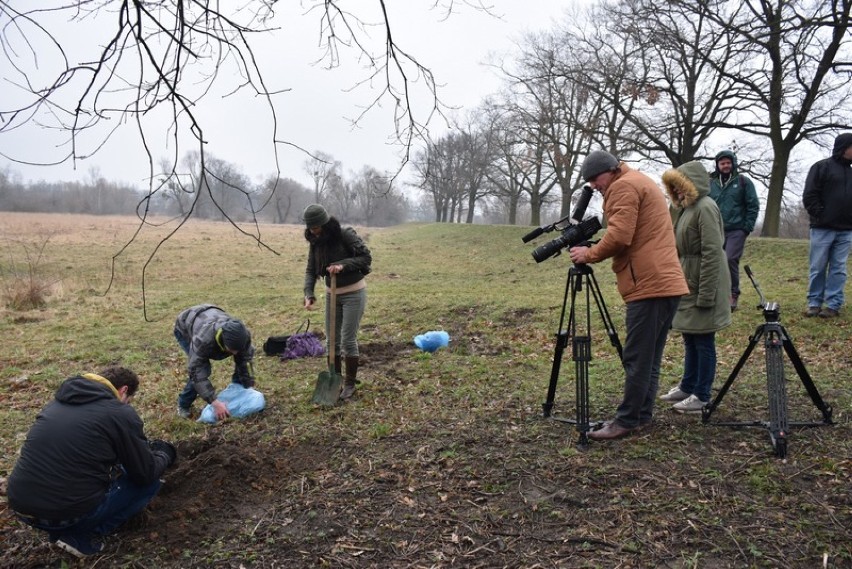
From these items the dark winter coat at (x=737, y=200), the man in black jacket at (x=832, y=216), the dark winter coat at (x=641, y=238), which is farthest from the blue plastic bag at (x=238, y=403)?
the man in black jacket at (x=832, y=216)

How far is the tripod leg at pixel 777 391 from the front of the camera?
136 inches

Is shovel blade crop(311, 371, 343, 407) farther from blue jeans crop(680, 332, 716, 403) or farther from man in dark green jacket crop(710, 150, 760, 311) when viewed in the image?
man in dark green jacket crop(710, 150, 760, 311)

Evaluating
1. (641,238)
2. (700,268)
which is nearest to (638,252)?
(641,238)

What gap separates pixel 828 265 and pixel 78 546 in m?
7.87

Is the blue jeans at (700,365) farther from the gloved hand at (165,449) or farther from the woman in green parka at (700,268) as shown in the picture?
the gloved hand at (165,449)

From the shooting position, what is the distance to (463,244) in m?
26.8

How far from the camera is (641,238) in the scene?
3.60 m

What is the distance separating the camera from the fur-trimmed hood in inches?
159

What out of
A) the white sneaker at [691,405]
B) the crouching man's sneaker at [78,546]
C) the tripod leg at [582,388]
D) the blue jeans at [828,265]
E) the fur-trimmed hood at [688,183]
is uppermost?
the fur-trimmed hood at [688,183]

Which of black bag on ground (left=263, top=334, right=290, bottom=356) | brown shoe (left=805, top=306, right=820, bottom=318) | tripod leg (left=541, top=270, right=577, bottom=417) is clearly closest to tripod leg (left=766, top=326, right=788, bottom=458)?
tripod leg (left=541, top=270, right=577, bottom=417)

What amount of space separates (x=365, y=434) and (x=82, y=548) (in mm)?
2049

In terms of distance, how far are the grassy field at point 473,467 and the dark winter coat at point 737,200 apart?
128 cm

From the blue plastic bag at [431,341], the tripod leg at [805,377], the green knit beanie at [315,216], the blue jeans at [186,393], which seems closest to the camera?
the tripod leg at [805,377]

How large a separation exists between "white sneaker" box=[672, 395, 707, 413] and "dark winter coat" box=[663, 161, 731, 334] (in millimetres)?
602
